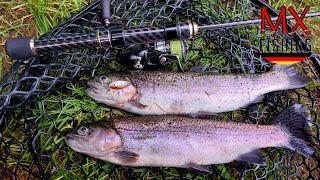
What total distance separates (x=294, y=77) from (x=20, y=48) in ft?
5.60

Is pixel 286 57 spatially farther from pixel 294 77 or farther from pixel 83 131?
pixel 83 131

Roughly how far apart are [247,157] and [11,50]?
4.89 ft

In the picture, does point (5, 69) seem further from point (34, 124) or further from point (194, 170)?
point (194, 170)

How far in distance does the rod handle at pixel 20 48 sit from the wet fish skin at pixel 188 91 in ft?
1.54

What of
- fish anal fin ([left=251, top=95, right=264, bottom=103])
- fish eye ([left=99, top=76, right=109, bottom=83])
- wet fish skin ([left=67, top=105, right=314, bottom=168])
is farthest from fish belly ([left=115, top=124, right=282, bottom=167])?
fish eye ([left=99, top=76, right=109, bottom=83])

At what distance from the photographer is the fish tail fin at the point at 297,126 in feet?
8.89

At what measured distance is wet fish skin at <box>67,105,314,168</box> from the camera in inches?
101

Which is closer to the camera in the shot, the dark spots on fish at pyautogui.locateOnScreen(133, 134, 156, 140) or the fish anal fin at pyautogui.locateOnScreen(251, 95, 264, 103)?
the dark spots on fish at pyautogui.locateOnScreen(133, 134, 156, 140)

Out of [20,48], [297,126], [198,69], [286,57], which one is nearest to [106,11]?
[20,48]

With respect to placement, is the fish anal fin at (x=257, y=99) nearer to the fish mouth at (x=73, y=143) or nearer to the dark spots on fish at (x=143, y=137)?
the dark spots on fish at (x=143, y=137)

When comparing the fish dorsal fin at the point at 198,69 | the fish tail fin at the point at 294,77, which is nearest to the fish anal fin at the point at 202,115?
the fish dorsal fin at the point at 198,69

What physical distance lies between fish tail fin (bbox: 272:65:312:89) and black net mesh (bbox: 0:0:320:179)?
10 centimetres

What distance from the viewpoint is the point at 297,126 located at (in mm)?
2730

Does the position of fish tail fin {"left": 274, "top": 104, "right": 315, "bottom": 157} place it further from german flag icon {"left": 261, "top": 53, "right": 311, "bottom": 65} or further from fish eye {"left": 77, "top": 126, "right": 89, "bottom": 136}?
fish eye {"left": 77, "top": 126, "right": 89, "bottom": 136}
